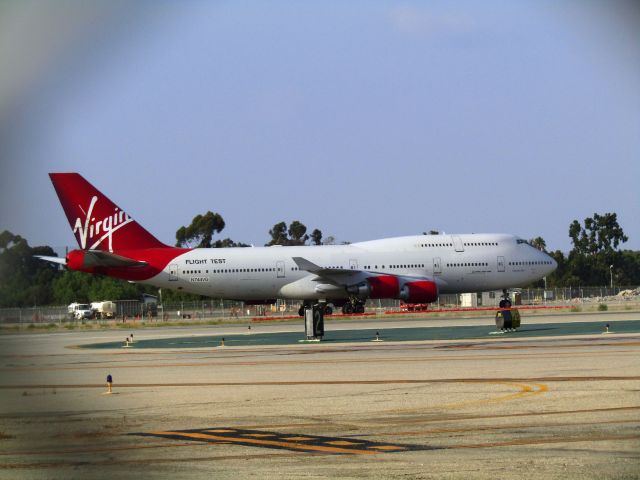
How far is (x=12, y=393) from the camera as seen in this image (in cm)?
2216

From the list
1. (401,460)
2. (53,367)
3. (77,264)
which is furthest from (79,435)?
(77,264)

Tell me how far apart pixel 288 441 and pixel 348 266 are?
160 ft

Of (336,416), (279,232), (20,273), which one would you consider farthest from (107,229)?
(279,232)

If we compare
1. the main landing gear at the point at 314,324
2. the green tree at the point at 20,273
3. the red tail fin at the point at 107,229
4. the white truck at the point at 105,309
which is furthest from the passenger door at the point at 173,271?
the green tree at the point at 20,273

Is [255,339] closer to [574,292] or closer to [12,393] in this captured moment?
[12,393]

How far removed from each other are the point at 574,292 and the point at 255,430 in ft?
268

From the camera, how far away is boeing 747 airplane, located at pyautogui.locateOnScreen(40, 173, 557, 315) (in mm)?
61969

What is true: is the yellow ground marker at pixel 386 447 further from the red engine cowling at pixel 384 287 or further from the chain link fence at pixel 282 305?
the chain link fence at pixel 282 305

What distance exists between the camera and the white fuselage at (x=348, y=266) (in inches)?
2466

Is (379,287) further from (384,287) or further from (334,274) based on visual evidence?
(334,274)

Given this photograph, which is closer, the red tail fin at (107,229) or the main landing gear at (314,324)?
the main landing gear at (314,324)

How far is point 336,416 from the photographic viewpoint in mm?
16406

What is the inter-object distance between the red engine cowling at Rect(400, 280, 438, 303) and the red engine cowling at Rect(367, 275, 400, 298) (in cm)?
46

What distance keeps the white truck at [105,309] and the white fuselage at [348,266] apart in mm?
28888
